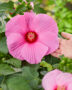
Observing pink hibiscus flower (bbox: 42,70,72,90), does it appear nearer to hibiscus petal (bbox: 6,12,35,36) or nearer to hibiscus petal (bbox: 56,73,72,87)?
hibiscus petal (bbox: 56,73,72,87)

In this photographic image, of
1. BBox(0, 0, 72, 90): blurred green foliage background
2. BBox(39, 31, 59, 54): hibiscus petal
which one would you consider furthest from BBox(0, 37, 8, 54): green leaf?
BBox(39, 31, 59, 54): hibiscus petal

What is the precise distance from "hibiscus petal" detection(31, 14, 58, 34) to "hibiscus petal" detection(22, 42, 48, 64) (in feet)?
0.14

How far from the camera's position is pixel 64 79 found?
1.72 feet

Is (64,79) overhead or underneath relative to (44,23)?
underneath

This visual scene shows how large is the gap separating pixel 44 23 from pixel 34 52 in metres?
0.08

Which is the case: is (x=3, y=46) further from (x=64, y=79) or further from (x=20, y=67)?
(x=64, y=79)

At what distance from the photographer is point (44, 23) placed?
1.83 ft

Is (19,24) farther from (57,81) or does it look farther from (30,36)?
(57,81)

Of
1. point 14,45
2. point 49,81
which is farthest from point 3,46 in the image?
point 49,81

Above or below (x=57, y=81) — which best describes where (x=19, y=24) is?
above

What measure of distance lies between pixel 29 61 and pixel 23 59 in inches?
0.7

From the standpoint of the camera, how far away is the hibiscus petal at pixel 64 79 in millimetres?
525

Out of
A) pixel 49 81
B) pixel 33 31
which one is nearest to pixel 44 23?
pixel 33 31

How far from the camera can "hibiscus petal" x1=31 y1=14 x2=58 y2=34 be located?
555mm
